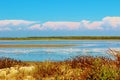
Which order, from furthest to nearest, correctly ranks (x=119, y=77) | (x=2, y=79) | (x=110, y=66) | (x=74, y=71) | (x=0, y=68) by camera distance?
1. (x=0, y=68)
2. (x=2, y=79)
3. (x=74, y=71)
4. (x=110, y=66)
5. (x=119, y=77)

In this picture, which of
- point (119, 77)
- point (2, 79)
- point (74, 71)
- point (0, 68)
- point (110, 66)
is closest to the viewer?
point (119, 77)

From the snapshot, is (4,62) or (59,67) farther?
(4,62)

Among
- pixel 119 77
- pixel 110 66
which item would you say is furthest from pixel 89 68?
pixel 119 77

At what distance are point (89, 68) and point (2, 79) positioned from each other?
13.5ft

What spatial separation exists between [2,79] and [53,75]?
7.17 ft

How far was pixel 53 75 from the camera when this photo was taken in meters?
16.2

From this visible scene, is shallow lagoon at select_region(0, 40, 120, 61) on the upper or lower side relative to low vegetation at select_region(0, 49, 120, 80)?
lower

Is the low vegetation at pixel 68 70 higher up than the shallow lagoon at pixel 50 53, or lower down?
higher up

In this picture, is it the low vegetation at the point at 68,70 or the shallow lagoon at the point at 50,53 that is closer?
the low vegetation at the point at 68,70

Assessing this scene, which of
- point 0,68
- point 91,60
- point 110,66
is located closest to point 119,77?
point 110,66

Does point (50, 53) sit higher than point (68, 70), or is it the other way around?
point (68, 70)

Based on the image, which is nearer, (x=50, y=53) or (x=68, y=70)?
(x=68, y=70)

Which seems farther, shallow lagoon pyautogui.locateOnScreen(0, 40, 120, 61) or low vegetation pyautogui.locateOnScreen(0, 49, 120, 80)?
shallow lagoon pyautogui.locateOnScreen(0, 40, 120, 61)

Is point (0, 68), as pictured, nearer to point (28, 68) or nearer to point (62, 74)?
point (28, 68)
